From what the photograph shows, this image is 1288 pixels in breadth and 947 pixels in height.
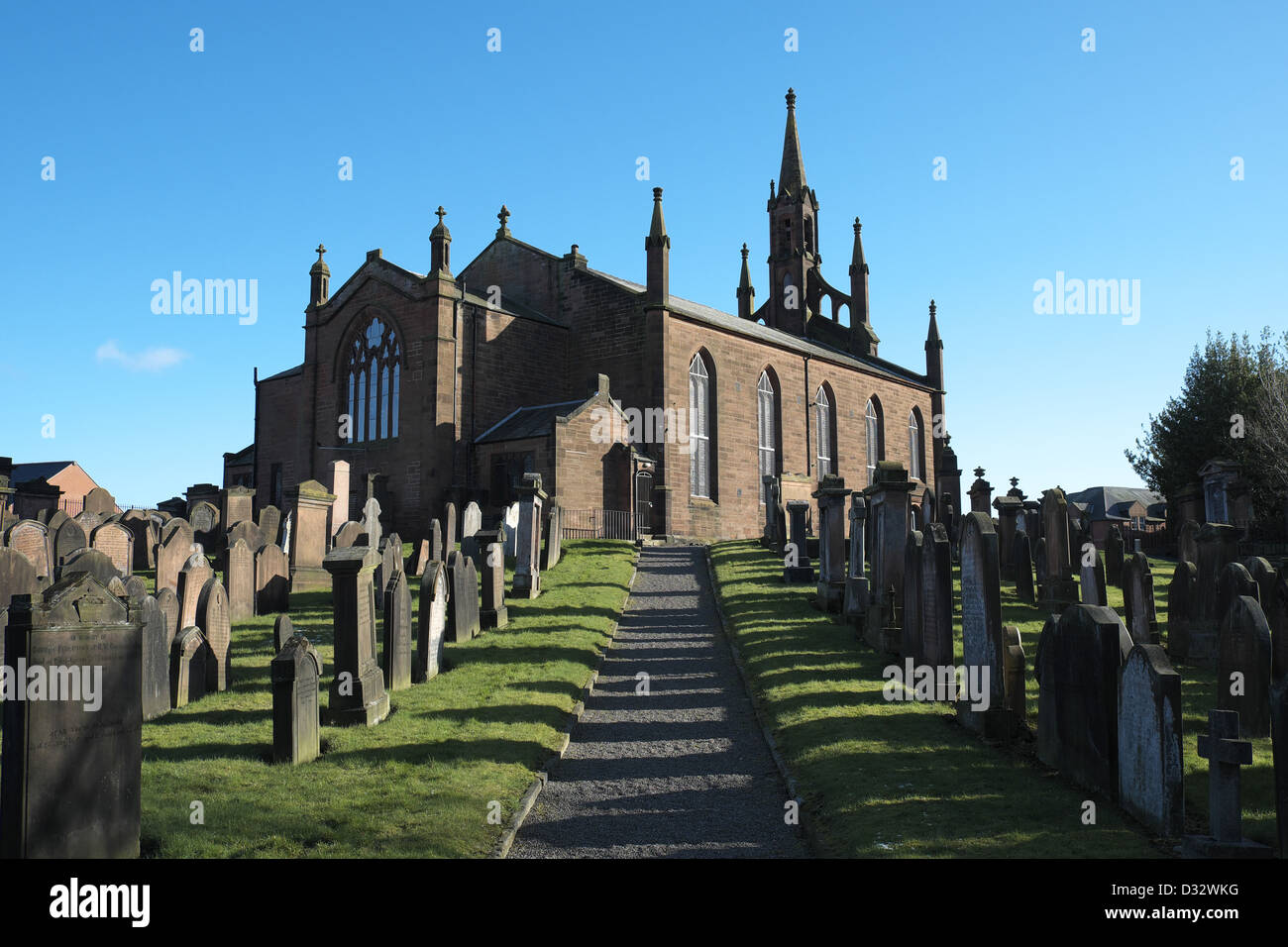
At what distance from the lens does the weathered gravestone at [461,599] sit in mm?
13391

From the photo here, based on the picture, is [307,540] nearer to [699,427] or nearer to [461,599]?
[461,599]

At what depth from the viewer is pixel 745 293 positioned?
55.1 metres

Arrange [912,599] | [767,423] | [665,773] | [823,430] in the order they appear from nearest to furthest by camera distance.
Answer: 1. [665,773]
2. [912,599]
3. [767,423]
4. [823,430]

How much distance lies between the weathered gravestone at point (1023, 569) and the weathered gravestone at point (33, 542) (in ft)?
58.9

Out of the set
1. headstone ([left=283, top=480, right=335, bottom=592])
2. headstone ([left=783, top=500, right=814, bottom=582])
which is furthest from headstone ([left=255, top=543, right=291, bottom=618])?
headstone ([left=783, top=500, right=814, bottom=582])

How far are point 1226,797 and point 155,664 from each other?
31.2 feet

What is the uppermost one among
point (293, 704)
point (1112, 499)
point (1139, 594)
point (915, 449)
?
point (915, 449)

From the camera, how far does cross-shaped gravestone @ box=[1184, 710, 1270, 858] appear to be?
5.18 m

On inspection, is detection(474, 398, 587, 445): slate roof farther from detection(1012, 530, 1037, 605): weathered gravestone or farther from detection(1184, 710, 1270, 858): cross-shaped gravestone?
detection(1184, 710, 1270, 858): cross-shaped gravestone

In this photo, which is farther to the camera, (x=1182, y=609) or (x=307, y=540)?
(x=307, y=540)

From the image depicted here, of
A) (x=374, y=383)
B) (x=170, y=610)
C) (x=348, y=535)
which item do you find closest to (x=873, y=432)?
(x=374, y=383)

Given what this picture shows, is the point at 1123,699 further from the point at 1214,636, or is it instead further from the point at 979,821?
the point at 1214,636
